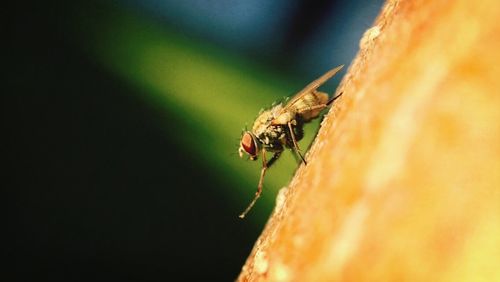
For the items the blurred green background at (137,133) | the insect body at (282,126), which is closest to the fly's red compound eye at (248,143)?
the insect body at (282,126)

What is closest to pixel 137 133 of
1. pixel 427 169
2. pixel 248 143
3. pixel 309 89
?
pixel 248 143

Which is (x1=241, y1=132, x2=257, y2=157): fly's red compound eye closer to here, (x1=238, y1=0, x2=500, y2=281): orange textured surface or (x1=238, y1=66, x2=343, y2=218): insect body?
(x1=238, y1=66, x2=343, y2=218): insect body

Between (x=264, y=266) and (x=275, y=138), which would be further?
(x=275, y=138)

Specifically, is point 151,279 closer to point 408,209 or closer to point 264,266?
point 264,266

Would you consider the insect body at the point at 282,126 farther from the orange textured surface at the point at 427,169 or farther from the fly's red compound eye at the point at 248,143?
the orange textured surface at the point at 427,169

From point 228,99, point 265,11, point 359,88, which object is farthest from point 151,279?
point 359,88

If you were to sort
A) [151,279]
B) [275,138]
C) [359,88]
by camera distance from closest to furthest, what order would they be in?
1. [359,88]
2. [275,138]
3. [151,279]
